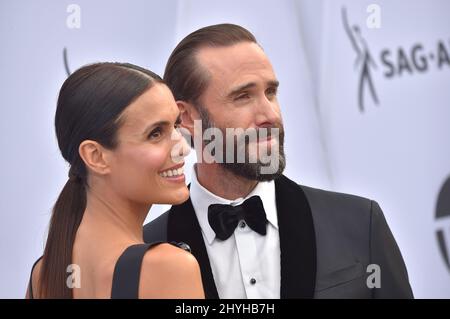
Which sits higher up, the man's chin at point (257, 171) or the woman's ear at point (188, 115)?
the woman's ear at point (188, 115)

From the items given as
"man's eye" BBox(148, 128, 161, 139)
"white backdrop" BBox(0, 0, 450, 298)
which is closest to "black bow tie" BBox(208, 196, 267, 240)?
"man's eye" BBox(148, 128, 161, 139)

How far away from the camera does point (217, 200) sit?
2672mm

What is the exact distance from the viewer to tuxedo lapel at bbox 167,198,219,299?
2.49 m

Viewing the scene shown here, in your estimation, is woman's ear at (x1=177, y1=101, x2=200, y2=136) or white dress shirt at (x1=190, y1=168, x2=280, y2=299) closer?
white dress shirt at (x1=190, y1=168, x2=280, y2=299)

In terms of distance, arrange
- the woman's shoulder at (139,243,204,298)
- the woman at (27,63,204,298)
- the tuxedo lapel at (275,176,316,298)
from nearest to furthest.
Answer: the woman's shoulder at (139,243,204,298)
the woman at (27,63,204,298)
the tuxedo lapel at (275,176,316,298)

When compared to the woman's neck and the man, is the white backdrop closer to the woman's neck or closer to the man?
the man

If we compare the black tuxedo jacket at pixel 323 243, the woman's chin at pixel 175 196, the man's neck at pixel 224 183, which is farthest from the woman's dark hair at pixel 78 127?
the man's neck at pixel 224 183

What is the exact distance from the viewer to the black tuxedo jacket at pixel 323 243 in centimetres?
250

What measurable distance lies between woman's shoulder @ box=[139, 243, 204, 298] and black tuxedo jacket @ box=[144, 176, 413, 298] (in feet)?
1.61

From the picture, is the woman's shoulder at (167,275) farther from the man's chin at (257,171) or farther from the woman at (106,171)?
the man's chin at (257,171)

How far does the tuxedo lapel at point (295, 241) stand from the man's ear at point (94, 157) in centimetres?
69

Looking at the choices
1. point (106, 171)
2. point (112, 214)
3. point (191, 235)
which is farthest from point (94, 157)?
point (191, 235)

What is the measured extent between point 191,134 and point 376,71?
3.62 feet
